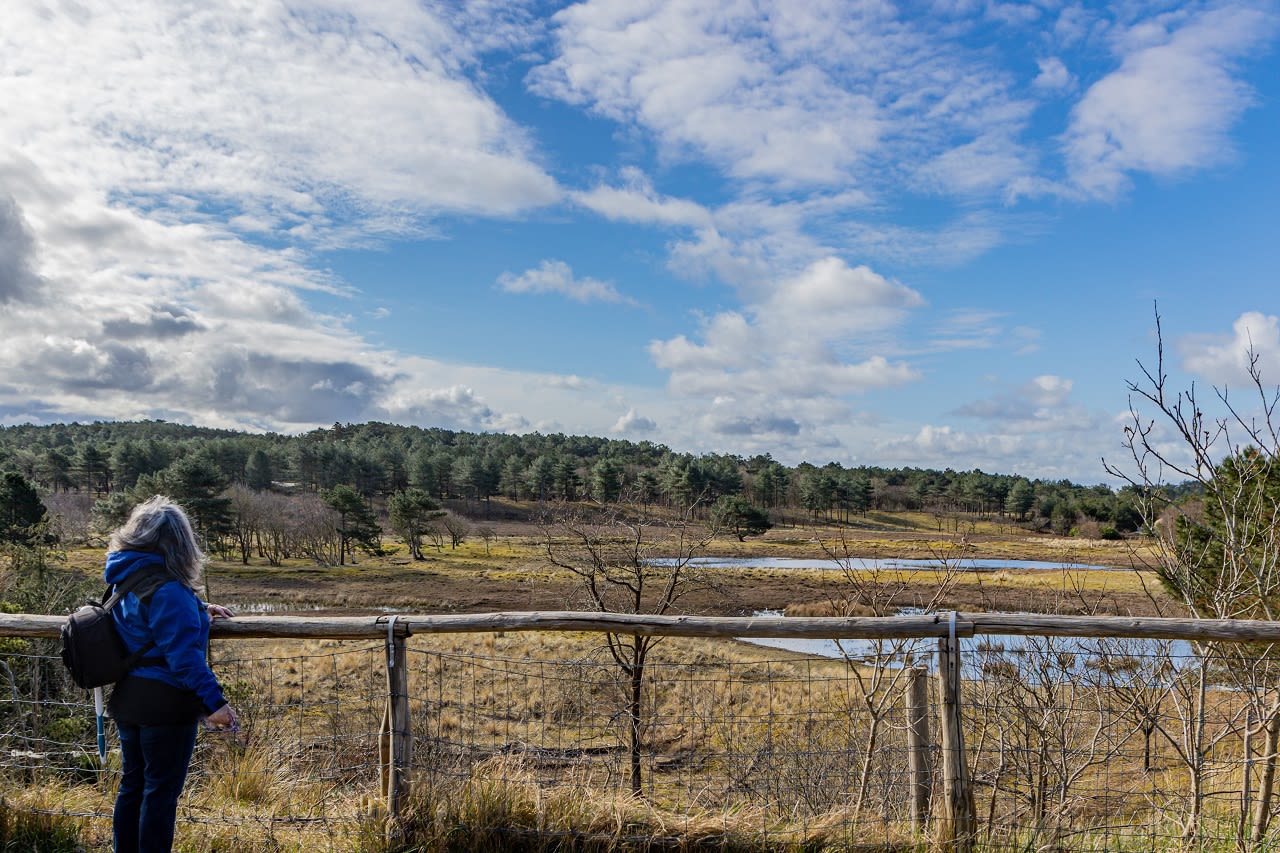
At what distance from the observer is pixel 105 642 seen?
3.31m

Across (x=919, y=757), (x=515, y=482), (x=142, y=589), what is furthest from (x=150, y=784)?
(x=515, y=482)

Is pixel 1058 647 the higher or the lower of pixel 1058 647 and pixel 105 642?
the lower

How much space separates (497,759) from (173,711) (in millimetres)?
1660

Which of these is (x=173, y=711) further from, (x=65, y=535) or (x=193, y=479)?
(x=65, y=535)

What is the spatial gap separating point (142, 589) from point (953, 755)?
12.5ft

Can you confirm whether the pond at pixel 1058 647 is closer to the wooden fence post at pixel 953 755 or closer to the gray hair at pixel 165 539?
the wooden fence post at pixel 953 755

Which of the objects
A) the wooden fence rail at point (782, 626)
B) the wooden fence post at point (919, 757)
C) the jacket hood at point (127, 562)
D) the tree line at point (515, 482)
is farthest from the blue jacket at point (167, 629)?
the tree line at point (515, 482)

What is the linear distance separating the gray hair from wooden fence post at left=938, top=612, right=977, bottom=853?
11.5ft

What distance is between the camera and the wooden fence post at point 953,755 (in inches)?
151

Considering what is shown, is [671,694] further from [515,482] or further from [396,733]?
[515,482]

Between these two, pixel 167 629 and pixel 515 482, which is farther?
pixel 515 482

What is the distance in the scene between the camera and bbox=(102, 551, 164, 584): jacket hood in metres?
3.30

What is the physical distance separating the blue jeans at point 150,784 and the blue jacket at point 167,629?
0.83ft

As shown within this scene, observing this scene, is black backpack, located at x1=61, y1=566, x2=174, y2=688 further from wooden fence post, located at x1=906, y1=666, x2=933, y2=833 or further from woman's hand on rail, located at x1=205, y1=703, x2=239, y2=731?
wooden fence post, located at x1=906, y1=666, x2=933, y2=833
